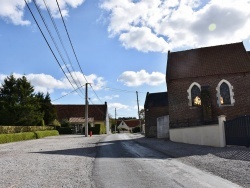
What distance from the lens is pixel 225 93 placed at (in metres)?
30.2

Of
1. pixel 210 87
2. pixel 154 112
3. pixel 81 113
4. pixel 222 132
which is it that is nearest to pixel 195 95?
pixel 210 87

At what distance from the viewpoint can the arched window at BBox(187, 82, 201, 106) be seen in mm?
30858

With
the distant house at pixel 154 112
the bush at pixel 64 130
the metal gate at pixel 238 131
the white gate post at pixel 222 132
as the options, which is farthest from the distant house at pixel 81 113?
the metal gate at pixel 238 131

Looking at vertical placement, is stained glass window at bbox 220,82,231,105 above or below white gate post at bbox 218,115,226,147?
above

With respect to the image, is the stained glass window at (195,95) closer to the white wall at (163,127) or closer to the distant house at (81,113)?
the white wall at (163,127)

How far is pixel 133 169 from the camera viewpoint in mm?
9953

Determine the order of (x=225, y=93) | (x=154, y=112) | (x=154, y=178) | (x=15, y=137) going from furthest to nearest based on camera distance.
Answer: (x=154, y=112), (x=15, y=137), (x=225, y=93), (x=154, y=178)

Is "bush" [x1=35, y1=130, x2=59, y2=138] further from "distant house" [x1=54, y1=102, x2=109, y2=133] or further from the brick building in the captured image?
"distant house" [x1=54, y1=102, x2=109, y2=133]

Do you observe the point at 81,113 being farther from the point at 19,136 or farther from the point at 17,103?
the point at 19,136

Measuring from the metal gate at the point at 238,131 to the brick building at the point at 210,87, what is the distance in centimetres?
1087

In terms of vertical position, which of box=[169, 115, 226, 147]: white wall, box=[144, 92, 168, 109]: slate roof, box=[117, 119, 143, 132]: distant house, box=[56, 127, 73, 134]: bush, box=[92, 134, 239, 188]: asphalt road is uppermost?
box=[144, 92, 168, 109]: slate roof

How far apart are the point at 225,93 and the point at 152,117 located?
12823 mm

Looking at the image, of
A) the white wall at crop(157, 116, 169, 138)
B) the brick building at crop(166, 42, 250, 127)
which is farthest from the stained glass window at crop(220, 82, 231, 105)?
the white wall at crop(157, 116, 169, 138)

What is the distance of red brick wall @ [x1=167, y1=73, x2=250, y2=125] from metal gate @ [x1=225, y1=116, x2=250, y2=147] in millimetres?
11508
